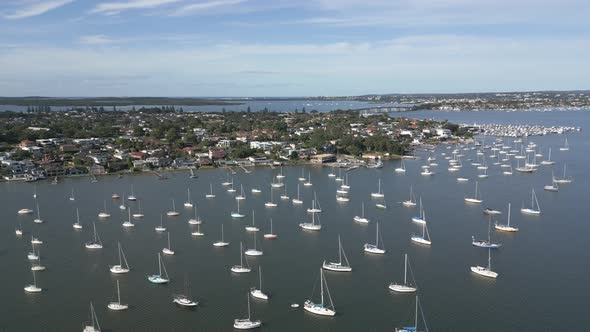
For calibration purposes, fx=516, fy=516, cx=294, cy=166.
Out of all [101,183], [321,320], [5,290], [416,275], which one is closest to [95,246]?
[5,290]

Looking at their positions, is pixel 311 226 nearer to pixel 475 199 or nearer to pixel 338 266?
pixel 338 266

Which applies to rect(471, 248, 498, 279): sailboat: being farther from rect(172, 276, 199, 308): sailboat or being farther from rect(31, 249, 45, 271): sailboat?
rect(31, 249, 45, 271): sailboat

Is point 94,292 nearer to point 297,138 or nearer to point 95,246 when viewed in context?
point 95,246

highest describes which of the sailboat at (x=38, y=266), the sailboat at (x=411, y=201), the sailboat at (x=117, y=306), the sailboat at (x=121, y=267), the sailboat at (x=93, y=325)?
the sailboat at (x=411, y=201)

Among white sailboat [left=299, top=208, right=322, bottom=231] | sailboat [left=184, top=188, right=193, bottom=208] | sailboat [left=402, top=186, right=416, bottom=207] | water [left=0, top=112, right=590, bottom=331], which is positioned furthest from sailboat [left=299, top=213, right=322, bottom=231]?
sailboat [left=184, top=188, right=193, bottom=208]

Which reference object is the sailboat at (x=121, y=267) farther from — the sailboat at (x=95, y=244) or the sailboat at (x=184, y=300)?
the sailboat at (x=184, y=300)

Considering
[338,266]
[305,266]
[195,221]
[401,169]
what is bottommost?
[305,266]

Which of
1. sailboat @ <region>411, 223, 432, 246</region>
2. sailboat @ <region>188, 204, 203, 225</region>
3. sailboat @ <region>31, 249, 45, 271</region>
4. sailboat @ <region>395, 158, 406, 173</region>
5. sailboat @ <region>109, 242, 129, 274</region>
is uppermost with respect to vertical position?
sailboat @ <region>395, 158, 406, 173</region>

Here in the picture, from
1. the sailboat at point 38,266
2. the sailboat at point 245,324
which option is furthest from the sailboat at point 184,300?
the sailboat at point 38,266

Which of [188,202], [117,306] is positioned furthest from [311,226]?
[117,306]
